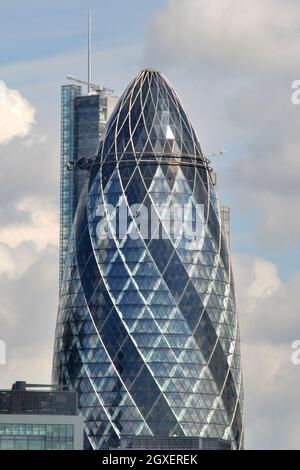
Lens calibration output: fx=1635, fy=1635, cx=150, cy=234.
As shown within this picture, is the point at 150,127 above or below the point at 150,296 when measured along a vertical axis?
above

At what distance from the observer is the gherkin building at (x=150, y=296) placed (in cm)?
16262

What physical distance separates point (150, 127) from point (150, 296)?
17848 millimetres

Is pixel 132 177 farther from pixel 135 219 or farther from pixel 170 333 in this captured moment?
pixel 170 333

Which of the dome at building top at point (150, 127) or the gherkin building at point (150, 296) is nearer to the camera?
the gherkin building at point (150, 296)

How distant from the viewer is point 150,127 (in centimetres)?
16812

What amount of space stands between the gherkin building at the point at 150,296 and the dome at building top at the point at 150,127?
0.10 metres

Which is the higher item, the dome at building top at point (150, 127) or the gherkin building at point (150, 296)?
the dome at building top at point (150, 127)

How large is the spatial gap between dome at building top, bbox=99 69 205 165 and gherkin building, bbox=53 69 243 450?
103 millimetres

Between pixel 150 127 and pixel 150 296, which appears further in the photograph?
pixel 150 127

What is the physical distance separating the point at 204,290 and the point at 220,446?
18.6 metres

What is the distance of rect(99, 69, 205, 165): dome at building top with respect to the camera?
549 ft

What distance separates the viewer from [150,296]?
163375mm

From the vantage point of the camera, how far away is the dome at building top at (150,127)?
167 meters
